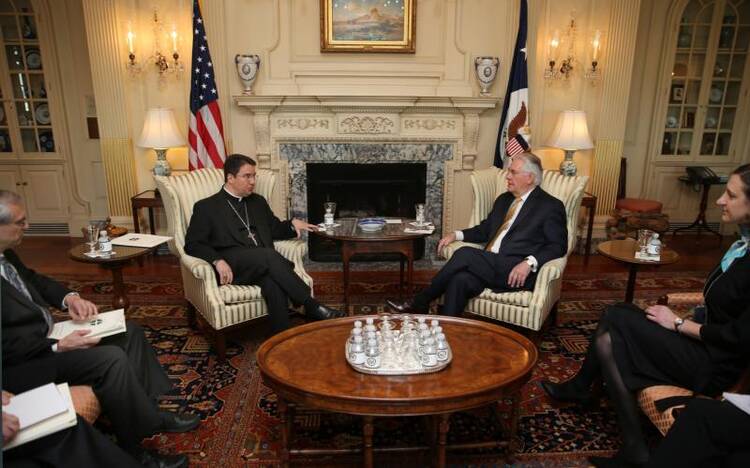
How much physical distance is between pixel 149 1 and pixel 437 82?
2767 millimetres

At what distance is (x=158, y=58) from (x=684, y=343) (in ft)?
15.7

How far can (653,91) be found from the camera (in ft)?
19.7

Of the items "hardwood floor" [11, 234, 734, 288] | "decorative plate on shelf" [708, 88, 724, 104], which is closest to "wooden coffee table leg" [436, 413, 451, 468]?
"hardwood floor" [11, 234, 734, 288]

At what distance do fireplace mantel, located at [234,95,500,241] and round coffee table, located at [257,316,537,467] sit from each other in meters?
2.89

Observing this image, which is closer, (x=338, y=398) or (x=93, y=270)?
→ (x=338, y=398)

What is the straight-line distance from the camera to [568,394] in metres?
2.76

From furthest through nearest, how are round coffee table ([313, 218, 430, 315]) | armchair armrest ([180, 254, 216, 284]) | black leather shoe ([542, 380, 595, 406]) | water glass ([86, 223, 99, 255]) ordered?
1. round coffee table ([313, 218, 430, 315])
2. water glass ([86, 223, 99, 255])
3. armchair armrest ([180, 254, 216, 284])
4. black leather shoe ([542, 380, 595, 406])

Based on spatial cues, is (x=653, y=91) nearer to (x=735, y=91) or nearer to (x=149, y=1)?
(x=735, y=91)

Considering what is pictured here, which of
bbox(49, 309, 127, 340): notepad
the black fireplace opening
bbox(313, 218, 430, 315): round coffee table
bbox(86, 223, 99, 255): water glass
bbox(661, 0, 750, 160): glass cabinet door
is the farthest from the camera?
bbox(661, 0, 750, 160): glass cabinet door

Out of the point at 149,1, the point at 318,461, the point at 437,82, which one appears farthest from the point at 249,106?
the point at 318,461

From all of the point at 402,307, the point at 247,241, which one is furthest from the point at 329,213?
the point at 402,307

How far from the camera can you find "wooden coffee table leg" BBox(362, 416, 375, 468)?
2.02 metres

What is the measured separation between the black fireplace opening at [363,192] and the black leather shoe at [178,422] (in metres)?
2.86

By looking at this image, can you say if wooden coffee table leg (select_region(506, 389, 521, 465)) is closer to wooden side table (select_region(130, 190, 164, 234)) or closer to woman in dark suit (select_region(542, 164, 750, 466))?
woman in dark suit (select_region(542, 164, 750, 466))
